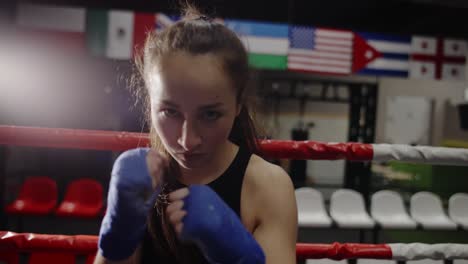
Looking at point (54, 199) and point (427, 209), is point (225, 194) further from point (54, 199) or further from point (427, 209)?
point (427, 209)

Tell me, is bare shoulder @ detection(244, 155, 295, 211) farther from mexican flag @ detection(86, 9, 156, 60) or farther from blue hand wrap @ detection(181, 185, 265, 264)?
mexican flag @ detection(86, 9, 156, 60)

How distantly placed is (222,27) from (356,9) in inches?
186

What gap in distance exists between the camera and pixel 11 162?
4289 mm

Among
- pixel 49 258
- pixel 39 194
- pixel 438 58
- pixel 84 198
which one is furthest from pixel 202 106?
pixel 438 58

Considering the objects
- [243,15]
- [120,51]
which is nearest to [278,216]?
[120,51]

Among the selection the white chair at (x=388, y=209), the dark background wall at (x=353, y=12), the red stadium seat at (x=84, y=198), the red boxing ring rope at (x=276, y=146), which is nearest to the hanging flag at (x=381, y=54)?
the dark background wall at (x=353, y=12)

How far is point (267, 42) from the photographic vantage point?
12.5ft

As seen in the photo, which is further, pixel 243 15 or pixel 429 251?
pixel 243 15

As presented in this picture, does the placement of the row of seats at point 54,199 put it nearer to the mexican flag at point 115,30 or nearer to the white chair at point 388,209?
the mexican flag at point 115,30

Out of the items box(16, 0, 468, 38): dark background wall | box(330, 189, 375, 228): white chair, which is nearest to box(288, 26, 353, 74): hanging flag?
box(16, 0, 468, 38): dark background wall

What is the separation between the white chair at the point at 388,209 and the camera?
3.11 m

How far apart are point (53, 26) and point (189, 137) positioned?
12.7 feet

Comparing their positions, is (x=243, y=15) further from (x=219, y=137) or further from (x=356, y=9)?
(x=219, y=137)

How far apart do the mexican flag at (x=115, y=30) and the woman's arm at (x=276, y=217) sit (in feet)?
10.8
